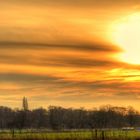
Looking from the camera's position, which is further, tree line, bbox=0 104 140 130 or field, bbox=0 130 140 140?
tree line, bbox=0 104 140 130

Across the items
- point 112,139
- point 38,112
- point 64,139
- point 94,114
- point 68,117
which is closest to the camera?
Result: point 112,139

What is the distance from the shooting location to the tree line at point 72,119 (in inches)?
5704

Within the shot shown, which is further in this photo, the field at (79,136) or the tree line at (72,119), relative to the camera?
the tree line at (72,119)

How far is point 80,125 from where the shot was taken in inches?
5674

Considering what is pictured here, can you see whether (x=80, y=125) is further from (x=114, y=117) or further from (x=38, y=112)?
(x=38, y=112)

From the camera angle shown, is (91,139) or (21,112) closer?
(91,139)

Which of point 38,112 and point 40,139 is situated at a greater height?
point 38,112

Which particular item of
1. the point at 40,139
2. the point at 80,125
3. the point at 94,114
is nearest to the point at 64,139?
the point at 40,139

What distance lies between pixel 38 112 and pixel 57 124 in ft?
113

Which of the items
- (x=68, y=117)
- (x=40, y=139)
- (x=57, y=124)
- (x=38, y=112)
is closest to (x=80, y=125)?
(x=57, y=124)

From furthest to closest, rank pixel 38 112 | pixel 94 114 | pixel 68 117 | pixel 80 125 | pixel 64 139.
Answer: pixel 38 112 → pixel 68 117 → pixel 94 114 → pixel 80 125 → pixel 64 139

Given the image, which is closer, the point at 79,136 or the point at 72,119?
the point at 79,136

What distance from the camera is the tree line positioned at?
14488 cm

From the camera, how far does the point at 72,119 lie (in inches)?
6353
